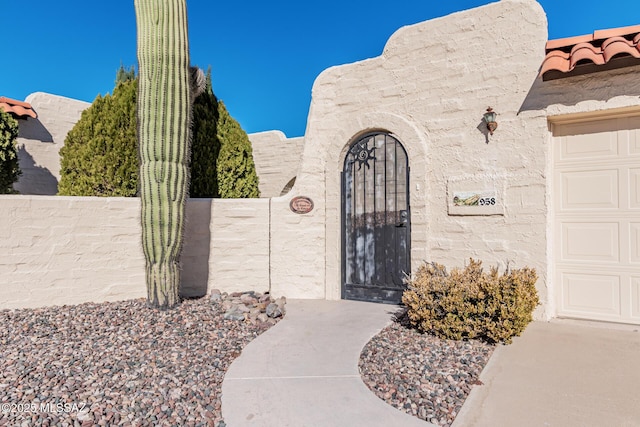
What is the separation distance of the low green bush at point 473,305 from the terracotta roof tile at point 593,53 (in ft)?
7.71

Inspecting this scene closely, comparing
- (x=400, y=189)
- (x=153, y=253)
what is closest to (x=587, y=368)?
(x=400, y=189)

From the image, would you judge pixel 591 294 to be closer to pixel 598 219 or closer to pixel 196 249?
pixel 598 219

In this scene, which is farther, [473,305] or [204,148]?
[204,148]

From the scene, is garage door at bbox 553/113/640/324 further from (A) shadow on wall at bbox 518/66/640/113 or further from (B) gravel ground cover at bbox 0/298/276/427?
(B) gravel ground cover at bbox 0/298/276/427

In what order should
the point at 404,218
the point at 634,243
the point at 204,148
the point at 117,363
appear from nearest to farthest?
the point at 117,363, the point at 634,243, the point at 404,218, the point at 204,148

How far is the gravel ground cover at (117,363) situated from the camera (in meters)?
2.70

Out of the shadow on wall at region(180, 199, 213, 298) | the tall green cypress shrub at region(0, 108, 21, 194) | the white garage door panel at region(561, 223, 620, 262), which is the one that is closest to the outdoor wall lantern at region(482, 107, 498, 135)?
the white garage door panel at region(561, 223, 620, 262)

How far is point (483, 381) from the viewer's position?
3.20 metres

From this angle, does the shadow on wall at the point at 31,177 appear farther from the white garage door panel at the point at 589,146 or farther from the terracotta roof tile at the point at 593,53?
the white garage door panel at the point at 589,146

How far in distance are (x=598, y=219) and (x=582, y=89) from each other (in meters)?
1.51

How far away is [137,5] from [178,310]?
155 inches

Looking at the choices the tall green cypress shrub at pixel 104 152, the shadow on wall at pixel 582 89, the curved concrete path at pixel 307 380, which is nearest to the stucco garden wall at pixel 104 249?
the tall green cypress shrub at pixel 104 152

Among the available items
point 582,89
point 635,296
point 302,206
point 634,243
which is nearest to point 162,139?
point 302,206

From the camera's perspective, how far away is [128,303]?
5.46 meters
